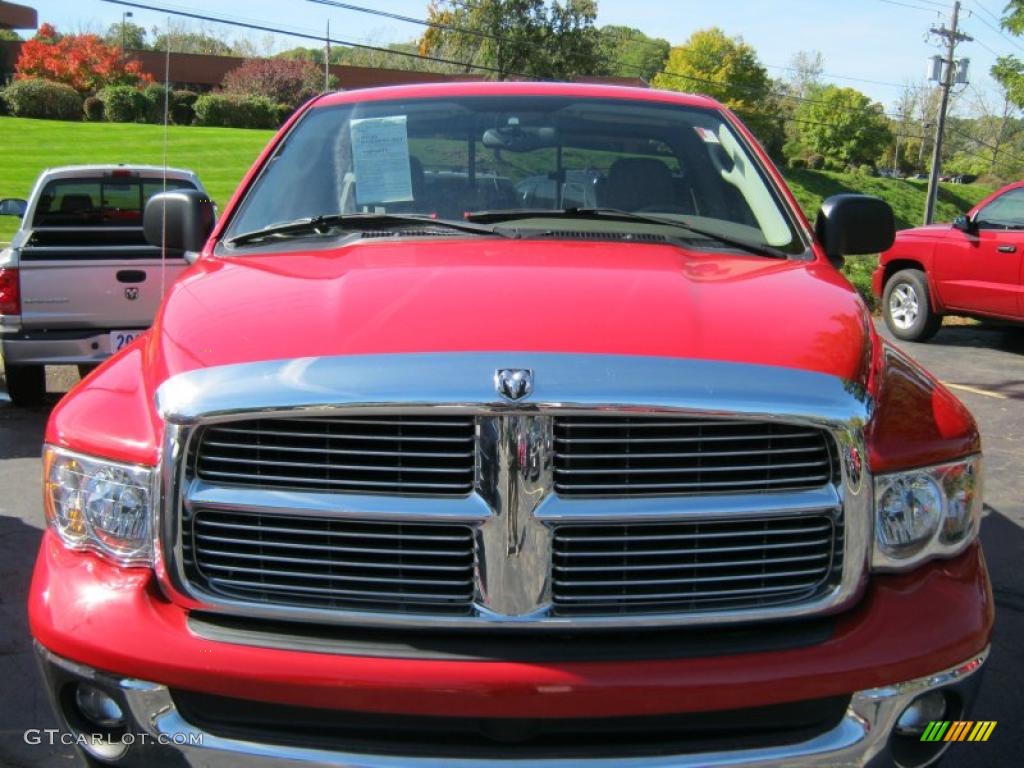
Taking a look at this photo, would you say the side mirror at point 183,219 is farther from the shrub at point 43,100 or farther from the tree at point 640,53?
the tree at point 640,53

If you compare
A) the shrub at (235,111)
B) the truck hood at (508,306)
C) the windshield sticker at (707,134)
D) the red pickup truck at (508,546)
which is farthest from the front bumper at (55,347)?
the shrub at (235,111)

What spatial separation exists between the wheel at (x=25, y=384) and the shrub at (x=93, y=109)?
160 feet

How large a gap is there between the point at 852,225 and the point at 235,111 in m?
56.8

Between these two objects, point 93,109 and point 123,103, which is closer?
point 123,103

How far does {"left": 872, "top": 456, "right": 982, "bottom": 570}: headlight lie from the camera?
2.31 m

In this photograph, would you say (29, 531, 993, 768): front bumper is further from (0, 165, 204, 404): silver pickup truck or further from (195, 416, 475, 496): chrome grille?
(0, 165, 204, 404): silver pickup truck

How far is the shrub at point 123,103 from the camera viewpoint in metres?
47.8

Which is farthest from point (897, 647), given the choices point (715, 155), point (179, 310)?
point (715, 155)

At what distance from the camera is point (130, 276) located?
7430 mm

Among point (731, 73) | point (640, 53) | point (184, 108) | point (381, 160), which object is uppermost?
point (640, 53)

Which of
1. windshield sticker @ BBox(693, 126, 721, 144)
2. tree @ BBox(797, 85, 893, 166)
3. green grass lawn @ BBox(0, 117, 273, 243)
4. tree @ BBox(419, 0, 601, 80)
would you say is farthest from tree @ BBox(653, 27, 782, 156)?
windshield sticker @ BBox(693, 126, 721, 144)

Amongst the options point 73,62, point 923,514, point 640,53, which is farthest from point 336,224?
point 640,53

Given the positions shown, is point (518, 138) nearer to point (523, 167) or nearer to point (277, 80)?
point (523, 167)

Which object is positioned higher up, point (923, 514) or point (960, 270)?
point (923, 514)
